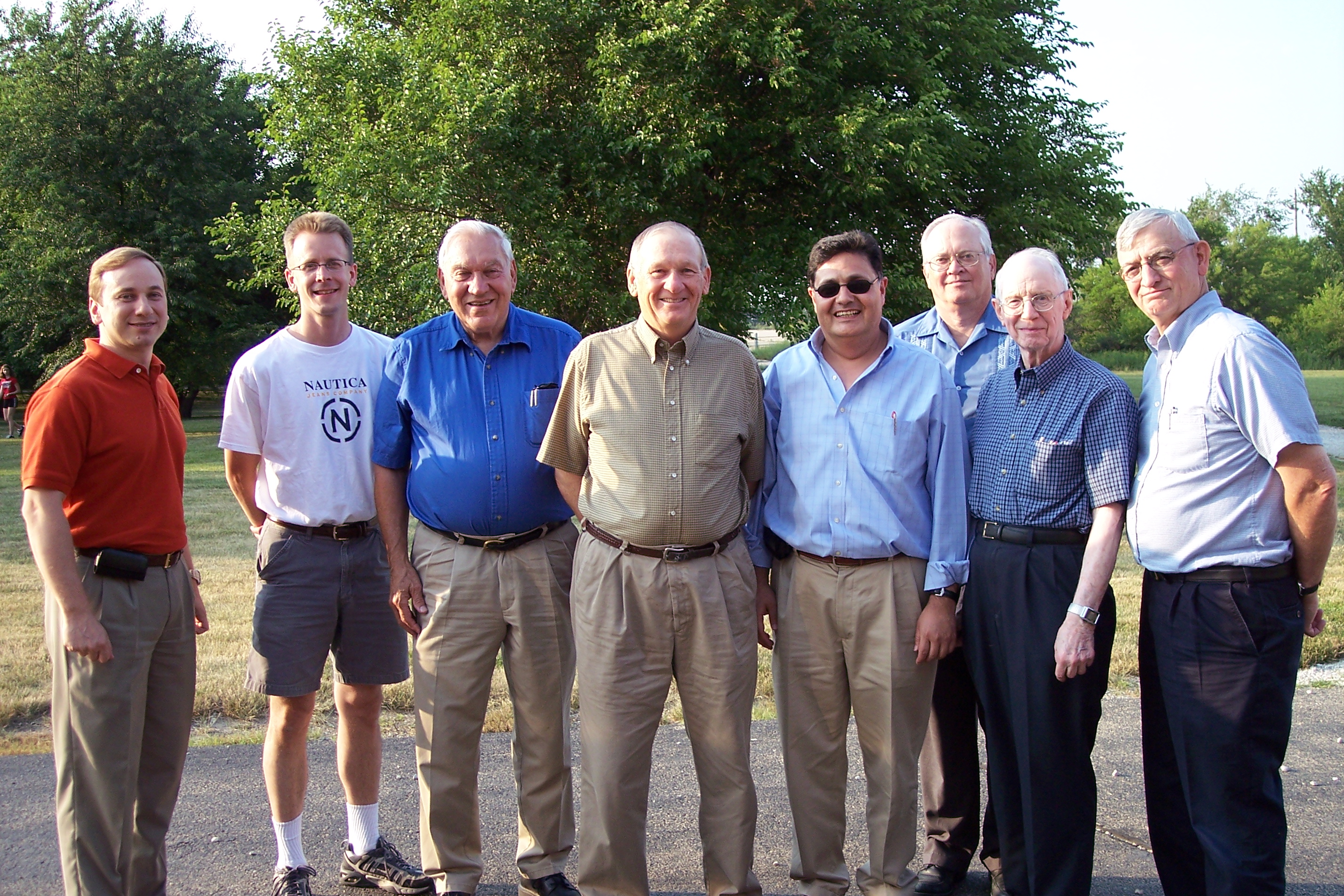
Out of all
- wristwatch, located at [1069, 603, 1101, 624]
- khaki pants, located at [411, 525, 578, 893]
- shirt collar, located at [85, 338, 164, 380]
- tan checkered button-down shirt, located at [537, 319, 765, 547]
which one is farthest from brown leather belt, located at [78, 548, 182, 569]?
wristwatch, located at [1069, 603, 1101, 624]

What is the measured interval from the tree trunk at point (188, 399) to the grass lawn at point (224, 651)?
78.9 feet

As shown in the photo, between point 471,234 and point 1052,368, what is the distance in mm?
2101

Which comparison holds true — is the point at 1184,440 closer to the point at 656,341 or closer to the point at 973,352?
the point at 973,352

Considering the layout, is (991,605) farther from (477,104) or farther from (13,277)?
(13,277)

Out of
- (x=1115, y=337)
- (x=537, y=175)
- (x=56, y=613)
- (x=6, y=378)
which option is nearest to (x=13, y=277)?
(x=6, y=378)

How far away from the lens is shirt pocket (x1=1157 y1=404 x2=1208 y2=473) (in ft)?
10.5

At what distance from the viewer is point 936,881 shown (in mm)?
3867

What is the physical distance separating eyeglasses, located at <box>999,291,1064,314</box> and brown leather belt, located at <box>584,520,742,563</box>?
1.23m

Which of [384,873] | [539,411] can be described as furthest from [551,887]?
[539,411]

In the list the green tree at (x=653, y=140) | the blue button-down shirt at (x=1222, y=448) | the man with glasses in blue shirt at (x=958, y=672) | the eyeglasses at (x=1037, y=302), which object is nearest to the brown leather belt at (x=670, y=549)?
the man with glasses in blue shirt at (x=958, y=672)

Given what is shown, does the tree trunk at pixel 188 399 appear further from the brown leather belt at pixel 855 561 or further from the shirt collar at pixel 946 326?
the brown leather belt at pixel 855 561

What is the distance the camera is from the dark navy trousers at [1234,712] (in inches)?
123

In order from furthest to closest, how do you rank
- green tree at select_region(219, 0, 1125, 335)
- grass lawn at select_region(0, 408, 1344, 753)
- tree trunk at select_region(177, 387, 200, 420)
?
tree trunk at select_region(177, 387, 200, 420) → green tree at select_region(219, 0, 1125, 335) → grass lawn at select_region(0, 408, 1344, 753)

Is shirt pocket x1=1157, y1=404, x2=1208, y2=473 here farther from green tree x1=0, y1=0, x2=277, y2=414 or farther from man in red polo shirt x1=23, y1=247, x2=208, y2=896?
green tree x1=0, y1=0, x2=277, y2=414
